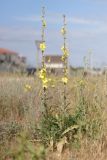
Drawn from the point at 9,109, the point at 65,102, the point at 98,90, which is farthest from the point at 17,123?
the point at 9,109

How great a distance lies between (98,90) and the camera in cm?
757

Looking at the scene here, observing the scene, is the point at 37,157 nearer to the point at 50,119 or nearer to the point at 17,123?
the point at 50,119

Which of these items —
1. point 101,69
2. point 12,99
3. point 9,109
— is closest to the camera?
point 101,69

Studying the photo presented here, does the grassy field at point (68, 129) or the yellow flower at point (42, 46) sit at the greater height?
the yellow flower at point (42, 46)

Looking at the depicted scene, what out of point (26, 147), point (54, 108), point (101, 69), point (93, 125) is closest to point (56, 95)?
point (101, 69)

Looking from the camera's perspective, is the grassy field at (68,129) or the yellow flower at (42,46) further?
the yellow flower at (42,46)

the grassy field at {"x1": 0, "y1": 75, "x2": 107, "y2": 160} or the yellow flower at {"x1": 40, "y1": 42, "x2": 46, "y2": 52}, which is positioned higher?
the yellow flower at {"x1": 40, "y1": 42, "x2": 46, "y2": 52}

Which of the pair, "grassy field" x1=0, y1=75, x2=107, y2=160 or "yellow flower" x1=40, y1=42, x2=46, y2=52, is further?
"yellow flower" x1=40, y1=42, x2=46, y2=52

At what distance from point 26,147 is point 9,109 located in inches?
233

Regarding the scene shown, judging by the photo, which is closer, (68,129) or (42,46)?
(68,129)

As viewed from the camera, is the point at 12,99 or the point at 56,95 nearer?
the point at 56,95

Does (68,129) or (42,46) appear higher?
(42,46)

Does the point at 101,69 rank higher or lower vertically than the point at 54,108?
higher

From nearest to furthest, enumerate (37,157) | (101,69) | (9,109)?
(37,157) < (101,69) < (9,109)
